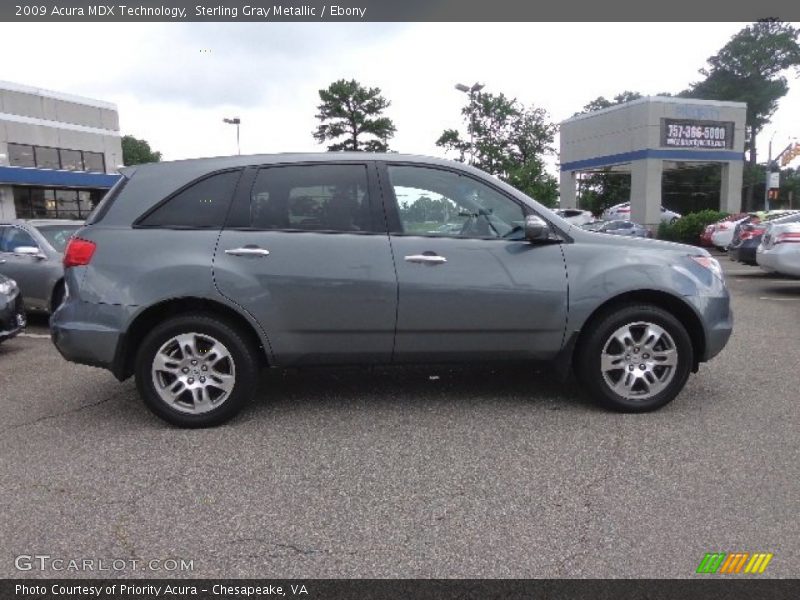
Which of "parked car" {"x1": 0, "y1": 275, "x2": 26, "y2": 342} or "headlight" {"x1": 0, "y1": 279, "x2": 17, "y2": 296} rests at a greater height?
"headlight" {"x1": 0, "y1": 279, "x2": 17, "y2": 296}

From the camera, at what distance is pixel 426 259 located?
395 cm

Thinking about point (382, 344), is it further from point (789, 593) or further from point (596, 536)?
point (789, 593)

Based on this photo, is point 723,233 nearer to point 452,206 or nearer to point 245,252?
point 452,206

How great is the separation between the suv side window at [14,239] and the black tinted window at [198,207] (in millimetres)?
4686

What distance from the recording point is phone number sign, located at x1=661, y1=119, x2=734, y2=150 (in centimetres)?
2650

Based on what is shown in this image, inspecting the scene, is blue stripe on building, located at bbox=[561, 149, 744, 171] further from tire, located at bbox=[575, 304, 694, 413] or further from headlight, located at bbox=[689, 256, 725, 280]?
tire, located at bbox=[575, 304, 694, 413]

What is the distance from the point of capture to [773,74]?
A: 5709cm

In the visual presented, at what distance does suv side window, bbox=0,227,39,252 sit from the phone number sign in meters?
25.5

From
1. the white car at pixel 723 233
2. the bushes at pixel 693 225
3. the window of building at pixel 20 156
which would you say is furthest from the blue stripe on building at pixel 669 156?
the window of building at pixel 20 156

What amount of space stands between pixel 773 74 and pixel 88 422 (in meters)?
68.5

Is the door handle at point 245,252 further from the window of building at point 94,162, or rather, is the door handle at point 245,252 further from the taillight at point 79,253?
the window of building at point 94,162

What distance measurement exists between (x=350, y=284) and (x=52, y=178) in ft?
142

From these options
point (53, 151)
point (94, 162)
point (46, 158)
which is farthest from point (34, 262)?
point (94, 162)

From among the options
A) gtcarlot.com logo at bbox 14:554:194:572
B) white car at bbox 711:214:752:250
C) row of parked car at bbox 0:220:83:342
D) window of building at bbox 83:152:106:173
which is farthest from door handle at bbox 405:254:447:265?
window of building at bbox 83:152:106:173
